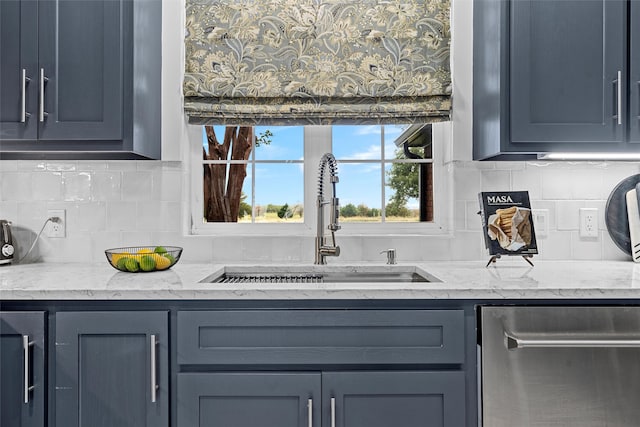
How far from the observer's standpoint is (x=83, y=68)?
1.77 meters

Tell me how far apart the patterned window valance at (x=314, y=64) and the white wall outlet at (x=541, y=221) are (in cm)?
62

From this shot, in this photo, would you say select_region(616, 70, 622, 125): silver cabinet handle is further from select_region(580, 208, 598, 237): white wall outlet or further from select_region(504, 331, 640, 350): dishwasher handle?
select_region(504, 331, 640, 350): dishwasher handle

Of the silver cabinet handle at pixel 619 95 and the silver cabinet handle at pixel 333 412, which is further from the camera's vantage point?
the silver cabinet handle at pixel 619 95

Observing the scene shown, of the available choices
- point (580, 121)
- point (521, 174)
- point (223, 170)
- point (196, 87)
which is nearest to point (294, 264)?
point (223, 170)

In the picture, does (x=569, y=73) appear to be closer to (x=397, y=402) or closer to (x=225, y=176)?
(x=397, y=402)

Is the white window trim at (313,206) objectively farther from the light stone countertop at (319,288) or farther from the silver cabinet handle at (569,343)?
the silver cabinet handle at (569,343)

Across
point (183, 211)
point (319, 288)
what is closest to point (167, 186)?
point (183, 211)

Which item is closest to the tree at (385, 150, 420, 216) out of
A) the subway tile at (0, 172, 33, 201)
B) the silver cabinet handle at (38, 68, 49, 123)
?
the silver cabinet handle at (38, 68, 49, 123)

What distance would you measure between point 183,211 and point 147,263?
0.43 metres

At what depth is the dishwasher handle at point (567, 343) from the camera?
140 centimetres

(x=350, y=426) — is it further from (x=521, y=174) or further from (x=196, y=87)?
(x=196, y=87)

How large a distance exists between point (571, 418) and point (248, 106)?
1.68 meters

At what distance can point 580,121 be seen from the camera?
5.84 feet

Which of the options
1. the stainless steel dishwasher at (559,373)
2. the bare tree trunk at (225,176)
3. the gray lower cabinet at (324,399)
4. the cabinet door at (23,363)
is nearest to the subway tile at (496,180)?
the stainless steel dishwasher at (559,373)
